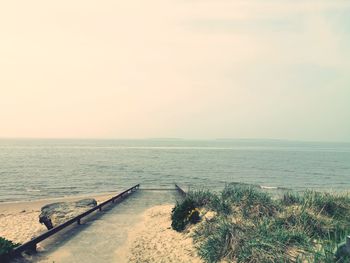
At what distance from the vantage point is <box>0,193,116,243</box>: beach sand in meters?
15.7

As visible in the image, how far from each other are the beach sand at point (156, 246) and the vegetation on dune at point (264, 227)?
1.41 feet

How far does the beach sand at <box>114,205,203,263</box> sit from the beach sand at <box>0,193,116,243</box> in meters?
5.63

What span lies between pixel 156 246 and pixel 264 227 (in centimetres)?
415

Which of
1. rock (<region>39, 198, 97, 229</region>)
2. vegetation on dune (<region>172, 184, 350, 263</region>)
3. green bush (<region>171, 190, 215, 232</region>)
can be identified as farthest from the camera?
rock (<region>39, 198, 97, 229</region>)

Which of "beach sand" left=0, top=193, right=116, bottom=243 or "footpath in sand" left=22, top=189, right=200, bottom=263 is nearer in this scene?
"footpath in sand" left=22, top=189, right=200, bottom=263

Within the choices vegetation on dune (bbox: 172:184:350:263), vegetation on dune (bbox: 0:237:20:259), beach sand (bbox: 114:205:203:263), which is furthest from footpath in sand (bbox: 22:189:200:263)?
vegetation on dune (bbox: 172:184:350:263)

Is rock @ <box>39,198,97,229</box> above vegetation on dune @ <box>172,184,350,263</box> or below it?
below

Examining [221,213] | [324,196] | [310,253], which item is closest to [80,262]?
[221,213]

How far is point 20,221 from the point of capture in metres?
19.5

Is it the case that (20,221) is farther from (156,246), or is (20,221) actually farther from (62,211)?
(156,246)

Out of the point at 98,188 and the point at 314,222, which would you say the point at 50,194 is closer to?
the point at 98,188

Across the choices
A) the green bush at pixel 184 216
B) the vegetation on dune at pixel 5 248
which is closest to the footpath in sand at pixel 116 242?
the green bush at pixel 184 216

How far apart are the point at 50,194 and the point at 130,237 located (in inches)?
923

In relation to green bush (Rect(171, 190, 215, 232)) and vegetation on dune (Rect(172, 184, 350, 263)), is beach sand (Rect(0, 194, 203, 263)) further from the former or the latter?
vegetation on dune (Rect(172, 184, 350, 263))
